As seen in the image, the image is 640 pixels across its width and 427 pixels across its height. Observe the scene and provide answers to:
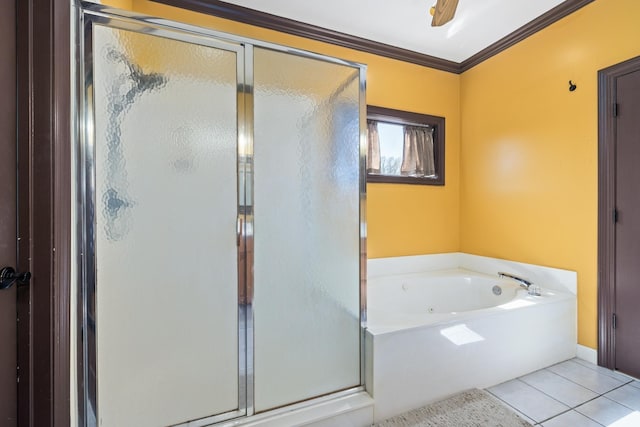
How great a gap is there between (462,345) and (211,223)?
155 centimetres

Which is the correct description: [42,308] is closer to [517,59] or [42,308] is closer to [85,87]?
[85,87]

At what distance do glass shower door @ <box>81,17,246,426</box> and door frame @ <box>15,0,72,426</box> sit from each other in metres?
0.15

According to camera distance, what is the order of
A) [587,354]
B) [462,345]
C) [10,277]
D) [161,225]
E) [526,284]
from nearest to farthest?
[10,277] → [161,225] → [462,345] → [587,354] → [526,284]

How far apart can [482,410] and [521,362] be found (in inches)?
23.3

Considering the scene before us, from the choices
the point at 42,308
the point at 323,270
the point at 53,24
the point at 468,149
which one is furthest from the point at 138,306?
the point at 468,149

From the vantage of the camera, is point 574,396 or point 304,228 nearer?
point 304,228

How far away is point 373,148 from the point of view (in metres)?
2.71

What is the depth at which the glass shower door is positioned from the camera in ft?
3.75

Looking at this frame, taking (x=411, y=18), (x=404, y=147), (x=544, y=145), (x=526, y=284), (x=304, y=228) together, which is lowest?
(x=526, y=284)

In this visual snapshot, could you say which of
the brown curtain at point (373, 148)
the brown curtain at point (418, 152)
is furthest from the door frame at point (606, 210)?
the brown curtain at point (373, 148)

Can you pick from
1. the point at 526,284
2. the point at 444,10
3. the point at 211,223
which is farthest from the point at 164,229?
the point at 526,284

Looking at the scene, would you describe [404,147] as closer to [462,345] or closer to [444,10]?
[444,10]

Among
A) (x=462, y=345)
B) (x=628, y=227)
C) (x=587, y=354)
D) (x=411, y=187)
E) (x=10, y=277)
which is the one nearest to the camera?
(x=10, y=277)

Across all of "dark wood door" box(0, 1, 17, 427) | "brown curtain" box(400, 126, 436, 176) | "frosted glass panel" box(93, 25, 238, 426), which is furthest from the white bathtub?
"dark wood door" box(0, 1, 17, 427)
